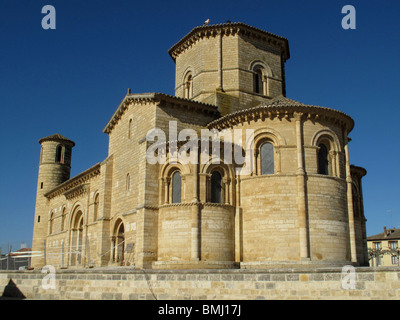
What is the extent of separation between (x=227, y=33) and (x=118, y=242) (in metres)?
13.9

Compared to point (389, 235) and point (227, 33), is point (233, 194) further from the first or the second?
point (389, 235)

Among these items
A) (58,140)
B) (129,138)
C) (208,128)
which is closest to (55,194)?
(58,140)

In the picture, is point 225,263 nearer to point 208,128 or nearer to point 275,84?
point 208,128

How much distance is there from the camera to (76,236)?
98.3ft

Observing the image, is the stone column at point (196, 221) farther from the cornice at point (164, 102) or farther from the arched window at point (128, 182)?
the arched window at point (128, 182)

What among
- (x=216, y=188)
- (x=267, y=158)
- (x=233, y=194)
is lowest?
(x=233, y=194)

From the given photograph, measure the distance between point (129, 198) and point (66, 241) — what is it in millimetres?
12381

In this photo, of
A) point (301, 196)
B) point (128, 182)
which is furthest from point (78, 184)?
point (301, 196)

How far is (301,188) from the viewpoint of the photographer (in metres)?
18.0

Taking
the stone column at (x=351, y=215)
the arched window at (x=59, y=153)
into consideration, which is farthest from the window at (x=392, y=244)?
the arched window at (x=59, y=153)

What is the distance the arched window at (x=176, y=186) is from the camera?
18.6 meters

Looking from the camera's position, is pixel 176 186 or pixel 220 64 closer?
pixel 176 186

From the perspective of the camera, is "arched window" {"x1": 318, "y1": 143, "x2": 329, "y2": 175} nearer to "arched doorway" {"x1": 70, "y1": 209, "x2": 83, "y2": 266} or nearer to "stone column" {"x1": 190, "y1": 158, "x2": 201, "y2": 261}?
"stone column" {"x1": 190, "y1": 158, "x2": 201, "y2": 261}

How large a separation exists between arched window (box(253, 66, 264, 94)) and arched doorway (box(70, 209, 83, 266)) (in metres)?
15.2
